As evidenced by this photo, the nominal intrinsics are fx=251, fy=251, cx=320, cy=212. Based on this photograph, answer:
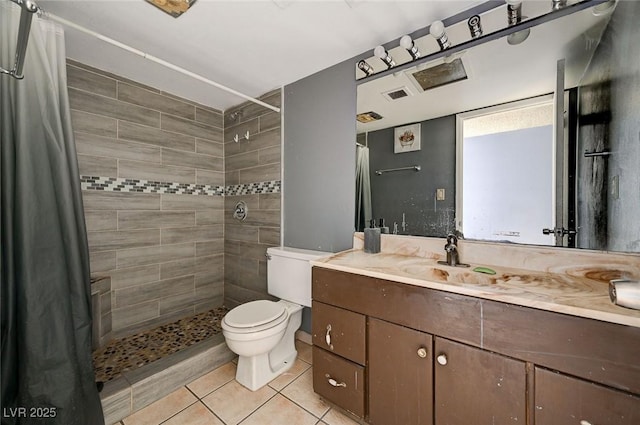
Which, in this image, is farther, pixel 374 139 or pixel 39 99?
pixel 374 139

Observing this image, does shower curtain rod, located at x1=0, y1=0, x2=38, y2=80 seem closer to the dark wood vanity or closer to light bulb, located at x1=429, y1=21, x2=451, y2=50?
the dark wood vanity

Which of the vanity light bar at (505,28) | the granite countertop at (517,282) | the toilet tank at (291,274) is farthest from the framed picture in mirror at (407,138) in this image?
the toilet tank at (291,274)

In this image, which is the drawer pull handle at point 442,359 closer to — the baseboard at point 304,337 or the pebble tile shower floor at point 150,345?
the baseboard at point 304,337

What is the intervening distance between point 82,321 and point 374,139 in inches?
76.9

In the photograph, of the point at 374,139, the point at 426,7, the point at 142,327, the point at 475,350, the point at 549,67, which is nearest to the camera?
the point at 475,350

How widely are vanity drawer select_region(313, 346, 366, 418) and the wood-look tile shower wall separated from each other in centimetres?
163

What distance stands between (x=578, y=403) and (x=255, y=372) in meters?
1.53

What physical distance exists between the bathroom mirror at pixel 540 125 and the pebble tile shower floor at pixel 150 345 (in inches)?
71.0

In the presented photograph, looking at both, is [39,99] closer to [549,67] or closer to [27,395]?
[27,395]

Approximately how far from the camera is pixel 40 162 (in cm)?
118

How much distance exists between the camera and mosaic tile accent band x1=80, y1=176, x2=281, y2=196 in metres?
1.94

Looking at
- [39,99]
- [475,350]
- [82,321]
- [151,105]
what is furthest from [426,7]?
[82,321]

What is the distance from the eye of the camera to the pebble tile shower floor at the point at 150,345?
5.43ft

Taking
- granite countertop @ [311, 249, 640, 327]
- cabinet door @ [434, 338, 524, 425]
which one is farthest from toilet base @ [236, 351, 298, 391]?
cabinet door @ [434, 338, 524, 425]
